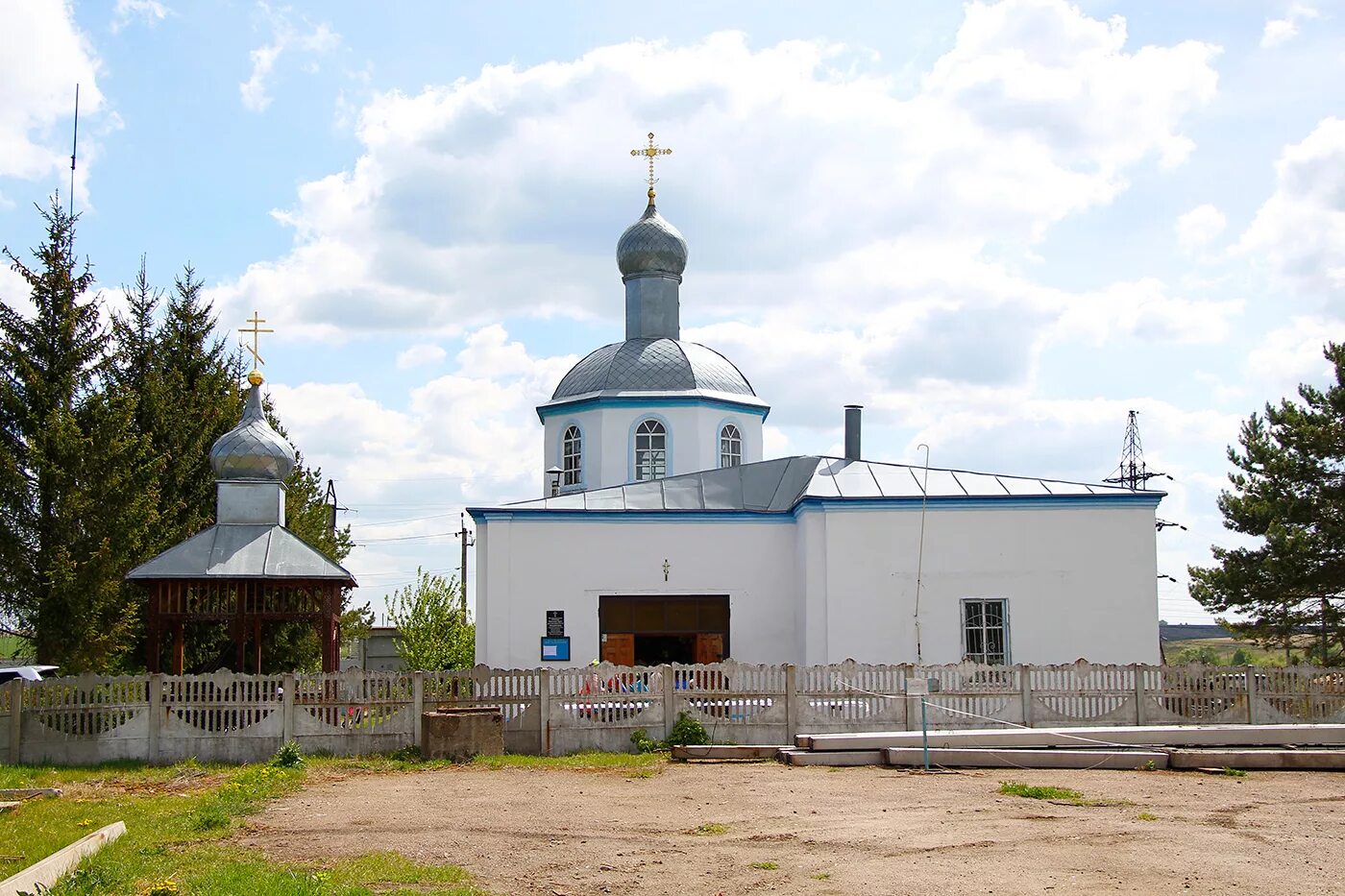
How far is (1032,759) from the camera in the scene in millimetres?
15000

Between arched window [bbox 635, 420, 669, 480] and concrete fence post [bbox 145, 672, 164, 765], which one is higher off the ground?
arched window [bbox 635, 420, 669, 480]

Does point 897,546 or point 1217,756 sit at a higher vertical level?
point 897,546

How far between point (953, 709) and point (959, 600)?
453 centimetres

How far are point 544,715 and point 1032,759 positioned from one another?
234 inches

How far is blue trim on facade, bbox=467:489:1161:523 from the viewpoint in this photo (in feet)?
72.4

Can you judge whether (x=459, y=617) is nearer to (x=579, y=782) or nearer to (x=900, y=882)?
(x=579, y=782)

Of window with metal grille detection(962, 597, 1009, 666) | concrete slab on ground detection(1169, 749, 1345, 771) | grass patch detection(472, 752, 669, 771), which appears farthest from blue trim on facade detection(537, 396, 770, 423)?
concrete slab on ground detection(1169, 749, 1345, 771)

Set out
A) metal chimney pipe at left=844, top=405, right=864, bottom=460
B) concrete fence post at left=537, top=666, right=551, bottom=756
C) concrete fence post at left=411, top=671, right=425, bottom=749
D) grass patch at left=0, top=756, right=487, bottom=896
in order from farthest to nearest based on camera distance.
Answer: metal chimney pipe at left=844, top=405, right=864, bottom=460 → concrete fence post at left=537, top=666, right=551, bottom=756 → concrete fence post at left=411, top=671, right=425, bottom=749 → grass patch at left=0, top=756, right=487, bottom=896

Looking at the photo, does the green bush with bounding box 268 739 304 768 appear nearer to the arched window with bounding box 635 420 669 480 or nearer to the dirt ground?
the dirt ground

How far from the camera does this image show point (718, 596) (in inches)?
907

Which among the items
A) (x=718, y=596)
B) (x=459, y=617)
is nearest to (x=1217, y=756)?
(x=718, y=596)

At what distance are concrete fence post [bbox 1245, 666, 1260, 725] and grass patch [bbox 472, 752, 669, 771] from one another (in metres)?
7.82

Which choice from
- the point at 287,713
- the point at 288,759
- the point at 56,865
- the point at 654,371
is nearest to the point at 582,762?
the point at 288,759

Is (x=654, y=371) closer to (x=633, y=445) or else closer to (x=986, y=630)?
(x=633, y=445)
